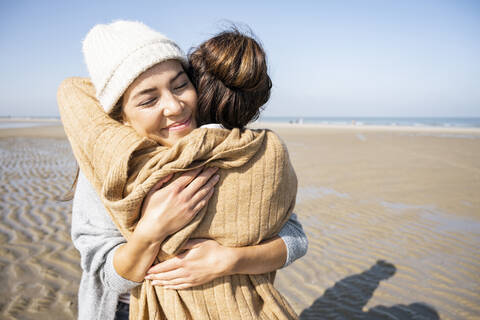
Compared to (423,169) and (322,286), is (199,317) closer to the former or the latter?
(322,286)

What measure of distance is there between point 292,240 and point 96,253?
0.96 m

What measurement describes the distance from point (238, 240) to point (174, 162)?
47cm

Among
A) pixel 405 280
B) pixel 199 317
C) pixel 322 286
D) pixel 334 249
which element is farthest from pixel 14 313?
pixel 405 280

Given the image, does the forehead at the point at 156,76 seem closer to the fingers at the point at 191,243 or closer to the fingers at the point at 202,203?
the fingers at the point at 202,203

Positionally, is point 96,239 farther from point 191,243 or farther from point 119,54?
point 119,54

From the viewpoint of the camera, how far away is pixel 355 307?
3.54m

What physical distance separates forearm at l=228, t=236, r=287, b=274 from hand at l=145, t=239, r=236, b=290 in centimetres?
3

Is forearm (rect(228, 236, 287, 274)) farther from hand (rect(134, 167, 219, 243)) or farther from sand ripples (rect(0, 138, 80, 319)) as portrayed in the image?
sand ripples (rect(0, 138, 80, 319))

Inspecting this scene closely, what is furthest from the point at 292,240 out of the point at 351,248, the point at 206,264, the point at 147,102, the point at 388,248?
the point at 388,248

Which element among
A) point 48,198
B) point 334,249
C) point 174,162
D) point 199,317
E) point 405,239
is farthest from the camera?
point 48,198

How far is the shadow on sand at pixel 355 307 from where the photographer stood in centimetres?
340

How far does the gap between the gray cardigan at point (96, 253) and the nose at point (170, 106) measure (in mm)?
518

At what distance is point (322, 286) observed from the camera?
387 cm

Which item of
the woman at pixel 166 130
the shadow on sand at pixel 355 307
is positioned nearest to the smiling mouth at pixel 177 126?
the woman at pixel 166 130
